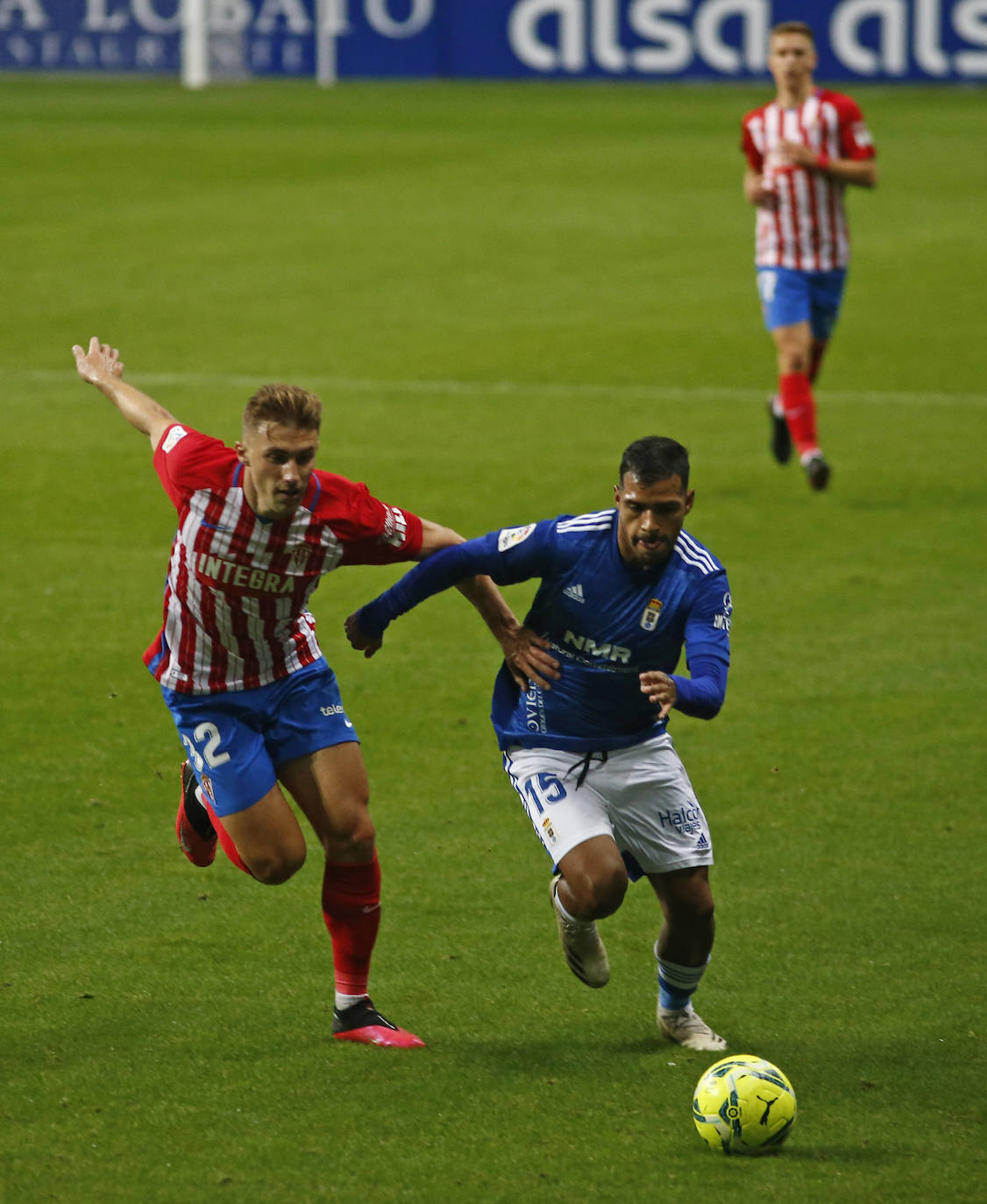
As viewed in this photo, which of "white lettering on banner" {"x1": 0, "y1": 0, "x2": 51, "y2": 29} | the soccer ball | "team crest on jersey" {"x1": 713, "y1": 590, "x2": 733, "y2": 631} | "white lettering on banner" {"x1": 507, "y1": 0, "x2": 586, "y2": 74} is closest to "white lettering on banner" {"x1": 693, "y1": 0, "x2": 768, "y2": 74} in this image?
"white lettering on banner" {"x1": 507, "y1": 0, "x2": 586, "y2": 74}

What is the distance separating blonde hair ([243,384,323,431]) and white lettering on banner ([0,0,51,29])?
111 feet

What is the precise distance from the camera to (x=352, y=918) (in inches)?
233

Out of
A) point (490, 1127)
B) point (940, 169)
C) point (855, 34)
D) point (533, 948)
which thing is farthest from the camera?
point (855, 34)

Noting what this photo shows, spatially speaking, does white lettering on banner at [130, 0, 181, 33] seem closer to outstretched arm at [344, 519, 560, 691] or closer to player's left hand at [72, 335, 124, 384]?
player's left hand at [72, 335, 124, 384]

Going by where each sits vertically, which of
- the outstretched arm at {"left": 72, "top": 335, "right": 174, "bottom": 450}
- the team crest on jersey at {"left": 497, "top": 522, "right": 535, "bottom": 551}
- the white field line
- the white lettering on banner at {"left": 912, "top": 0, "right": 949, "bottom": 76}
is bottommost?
the white field line

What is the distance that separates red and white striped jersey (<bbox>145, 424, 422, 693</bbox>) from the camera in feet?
19.3

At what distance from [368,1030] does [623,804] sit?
1.06 m

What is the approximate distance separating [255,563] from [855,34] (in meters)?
31.6

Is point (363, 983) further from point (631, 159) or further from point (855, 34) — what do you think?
point (855, 34)

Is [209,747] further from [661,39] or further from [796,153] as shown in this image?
[661,39]

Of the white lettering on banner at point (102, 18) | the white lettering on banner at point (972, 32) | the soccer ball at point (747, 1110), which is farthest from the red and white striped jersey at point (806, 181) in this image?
the white lettering on banner at point (102, 18)

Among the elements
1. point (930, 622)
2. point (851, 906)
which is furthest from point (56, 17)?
point (851, 906)

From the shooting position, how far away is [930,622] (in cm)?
1078

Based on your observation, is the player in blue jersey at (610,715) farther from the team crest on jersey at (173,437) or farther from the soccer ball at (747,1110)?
the team crest on jersey at (173,437)
